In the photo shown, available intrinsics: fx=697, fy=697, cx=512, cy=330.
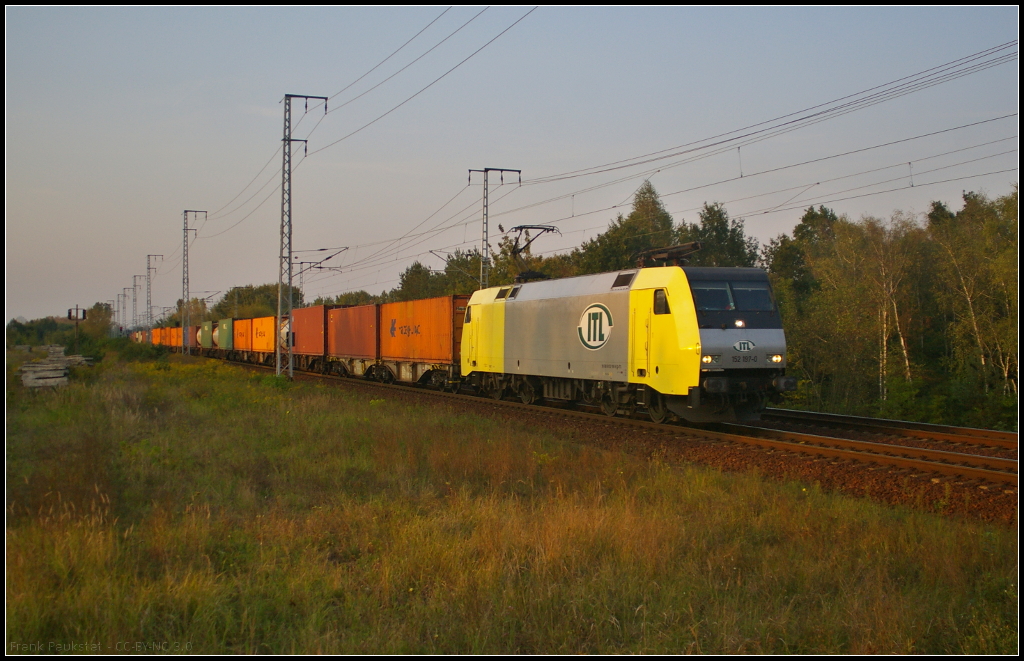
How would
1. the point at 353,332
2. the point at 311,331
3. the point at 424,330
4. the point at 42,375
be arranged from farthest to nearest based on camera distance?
1. the point at 311,331
2. the point at 353,332
3. the point at 424,330
4. the point at 42,375

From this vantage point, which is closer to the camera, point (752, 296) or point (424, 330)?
point (752, 296)

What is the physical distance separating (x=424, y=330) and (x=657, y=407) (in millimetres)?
12784

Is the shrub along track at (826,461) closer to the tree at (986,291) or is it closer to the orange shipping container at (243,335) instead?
the tree at (986,291)

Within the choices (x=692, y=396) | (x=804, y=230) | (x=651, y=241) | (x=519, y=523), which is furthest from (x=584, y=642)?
(x=804, y=230)

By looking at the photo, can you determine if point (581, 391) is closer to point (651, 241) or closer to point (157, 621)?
point (157, 621)

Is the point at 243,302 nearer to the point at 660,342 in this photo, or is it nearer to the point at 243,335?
the point at 243,335

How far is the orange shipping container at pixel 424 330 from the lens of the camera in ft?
79.9

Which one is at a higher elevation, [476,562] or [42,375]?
[42,375]

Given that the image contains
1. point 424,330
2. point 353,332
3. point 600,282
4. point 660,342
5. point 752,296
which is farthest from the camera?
point 353,332

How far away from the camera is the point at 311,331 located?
3903 cm

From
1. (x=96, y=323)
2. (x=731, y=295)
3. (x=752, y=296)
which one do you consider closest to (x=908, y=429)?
(x=752, y=296)

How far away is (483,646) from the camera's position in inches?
185

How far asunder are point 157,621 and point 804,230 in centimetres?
7658

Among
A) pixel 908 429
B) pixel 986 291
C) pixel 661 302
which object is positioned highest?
pixel 986 291
